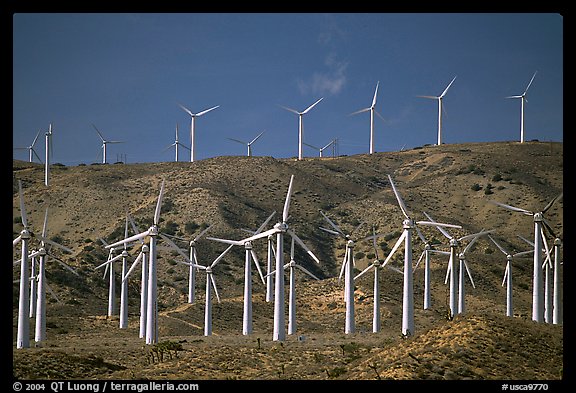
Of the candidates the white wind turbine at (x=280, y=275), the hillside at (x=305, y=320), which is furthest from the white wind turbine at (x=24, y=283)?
the white wind turbine at (x=280, y=275)

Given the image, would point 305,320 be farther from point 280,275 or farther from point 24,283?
point 24,283

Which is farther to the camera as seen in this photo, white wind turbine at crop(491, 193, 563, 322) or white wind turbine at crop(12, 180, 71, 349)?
white wind turbine at crop(491, 193, 563, 322)

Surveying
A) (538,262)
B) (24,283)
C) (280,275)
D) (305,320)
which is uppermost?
(538,262)

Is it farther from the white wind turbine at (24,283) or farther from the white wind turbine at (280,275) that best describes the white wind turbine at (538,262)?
the white wind turbine at (24,283)

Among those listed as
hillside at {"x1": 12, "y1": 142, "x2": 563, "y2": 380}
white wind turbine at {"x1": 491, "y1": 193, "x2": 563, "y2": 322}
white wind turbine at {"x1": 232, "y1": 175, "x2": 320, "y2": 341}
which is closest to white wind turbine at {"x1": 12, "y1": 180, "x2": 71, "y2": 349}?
hillside at {"x1": 12, "y1": 142, "x2": 563, "y2": 380}

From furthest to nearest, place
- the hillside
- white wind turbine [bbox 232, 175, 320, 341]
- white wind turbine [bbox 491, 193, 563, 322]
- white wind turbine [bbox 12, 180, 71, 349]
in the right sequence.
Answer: white wind turbine [bbox 491, 193, 563, 322] → white wind turbine [bbox 232, 175, 320, 341] → white wind turbine [bbox 12, 180, 71, 349] → the hillside

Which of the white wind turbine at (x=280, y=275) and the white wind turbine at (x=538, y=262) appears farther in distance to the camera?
the white wind turbine at (x=538, y=262)

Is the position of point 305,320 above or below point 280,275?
below

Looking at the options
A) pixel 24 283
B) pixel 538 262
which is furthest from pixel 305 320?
pixel 24 283

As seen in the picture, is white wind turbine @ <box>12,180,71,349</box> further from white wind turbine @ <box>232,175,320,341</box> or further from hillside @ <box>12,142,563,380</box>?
white wind turbine @ <box>232,175,320,341</box>

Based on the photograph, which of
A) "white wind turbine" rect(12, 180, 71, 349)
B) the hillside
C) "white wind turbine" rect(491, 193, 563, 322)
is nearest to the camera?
the hillside

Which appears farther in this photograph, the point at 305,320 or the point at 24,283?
the point at 305,320

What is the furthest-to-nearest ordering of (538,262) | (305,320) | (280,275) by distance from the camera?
(305,320) → (538,262) → (280,275)

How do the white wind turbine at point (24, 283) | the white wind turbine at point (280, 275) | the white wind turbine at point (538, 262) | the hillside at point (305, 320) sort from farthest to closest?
the white wind turbine at point (538, 262), the white wind turbine at point (280, 275), the white wind turbine at point (24, 283), the hillside at point (305, 320)
